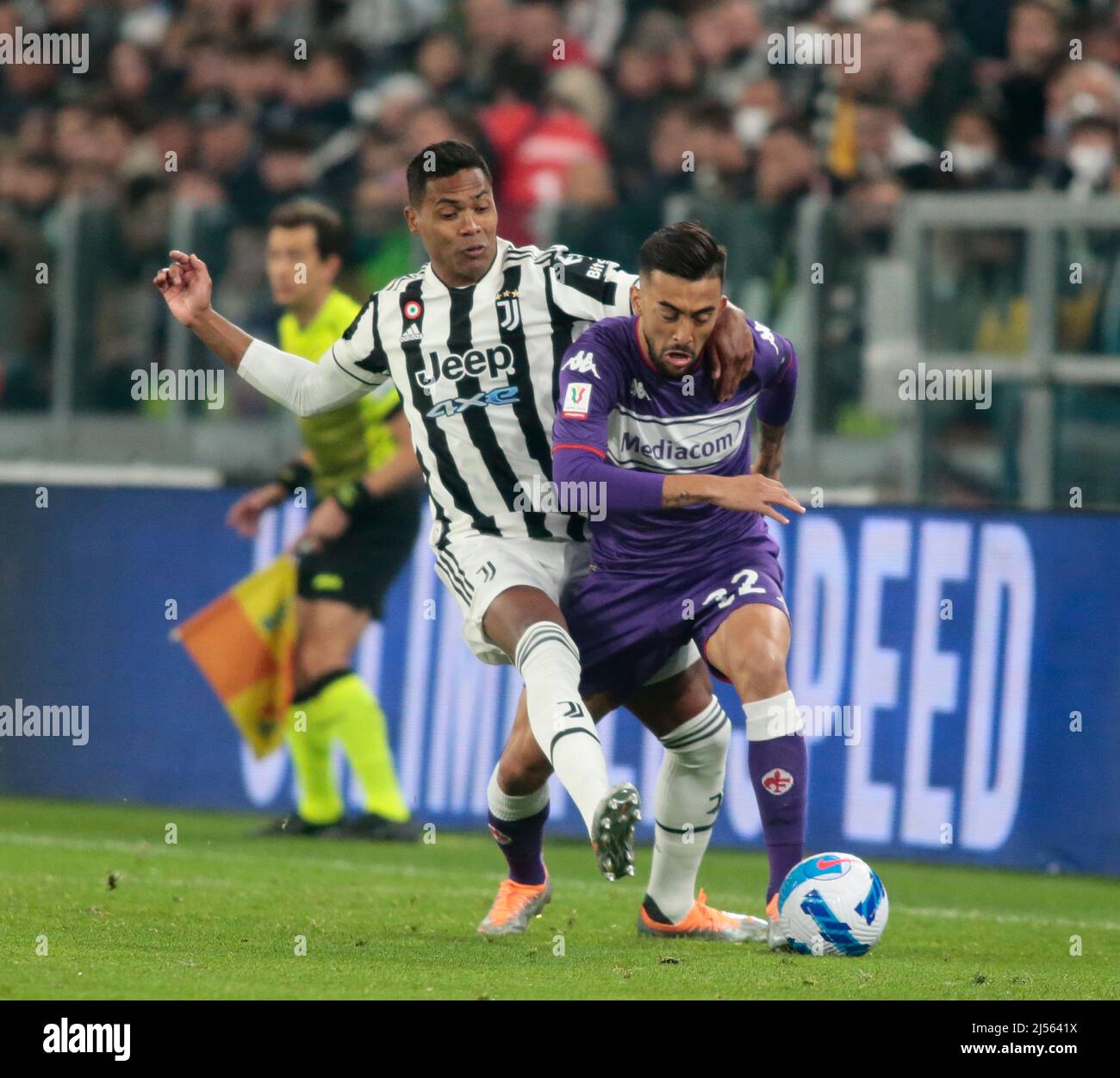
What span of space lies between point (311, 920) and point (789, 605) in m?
3.33

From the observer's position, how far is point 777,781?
6.14 m

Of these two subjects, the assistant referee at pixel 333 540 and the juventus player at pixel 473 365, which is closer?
the juventus player at pixel 473 365

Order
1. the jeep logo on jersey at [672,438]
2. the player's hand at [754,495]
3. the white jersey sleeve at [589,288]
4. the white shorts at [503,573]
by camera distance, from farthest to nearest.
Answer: the white jersey sleeve at [589,288]
the white shorts at [503,573]
the jeep logo on jersey at [672,438]
the player's hand at [754,495]

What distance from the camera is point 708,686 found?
6.69m

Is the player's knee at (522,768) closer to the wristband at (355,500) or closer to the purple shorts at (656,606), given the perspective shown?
the purple shorts at (656,606)

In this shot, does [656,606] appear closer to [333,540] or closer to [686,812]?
[686,812]

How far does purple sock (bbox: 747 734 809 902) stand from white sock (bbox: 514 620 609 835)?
0.51 m

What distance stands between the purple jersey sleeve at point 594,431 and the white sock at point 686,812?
88 cm

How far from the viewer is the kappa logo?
20.1ft

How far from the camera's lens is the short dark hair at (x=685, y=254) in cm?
602

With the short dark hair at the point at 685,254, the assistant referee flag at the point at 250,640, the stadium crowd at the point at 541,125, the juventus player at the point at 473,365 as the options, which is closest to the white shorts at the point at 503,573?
the juventus player at the point at 473,365

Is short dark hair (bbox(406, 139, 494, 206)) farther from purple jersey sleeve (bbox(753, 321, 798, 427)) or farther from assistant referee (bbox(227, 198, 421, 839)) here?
assistant referee (bbox(227, 198, 421, 839))

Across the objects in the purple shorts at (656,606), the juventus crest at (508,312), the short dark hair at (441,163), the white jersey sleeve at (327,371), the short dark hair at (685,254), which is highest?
the short dark hair at (441,163)

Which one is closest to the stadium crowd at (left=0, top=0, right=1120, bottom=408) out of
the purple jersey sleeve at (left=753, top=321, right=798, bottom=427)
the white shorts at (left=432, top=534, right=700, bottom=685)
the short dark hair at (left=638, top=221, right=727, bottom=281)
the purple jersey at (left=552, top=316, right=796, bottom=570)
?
the purple jersey sleeve at (left=753, top=321, right=798, bottom=427)
